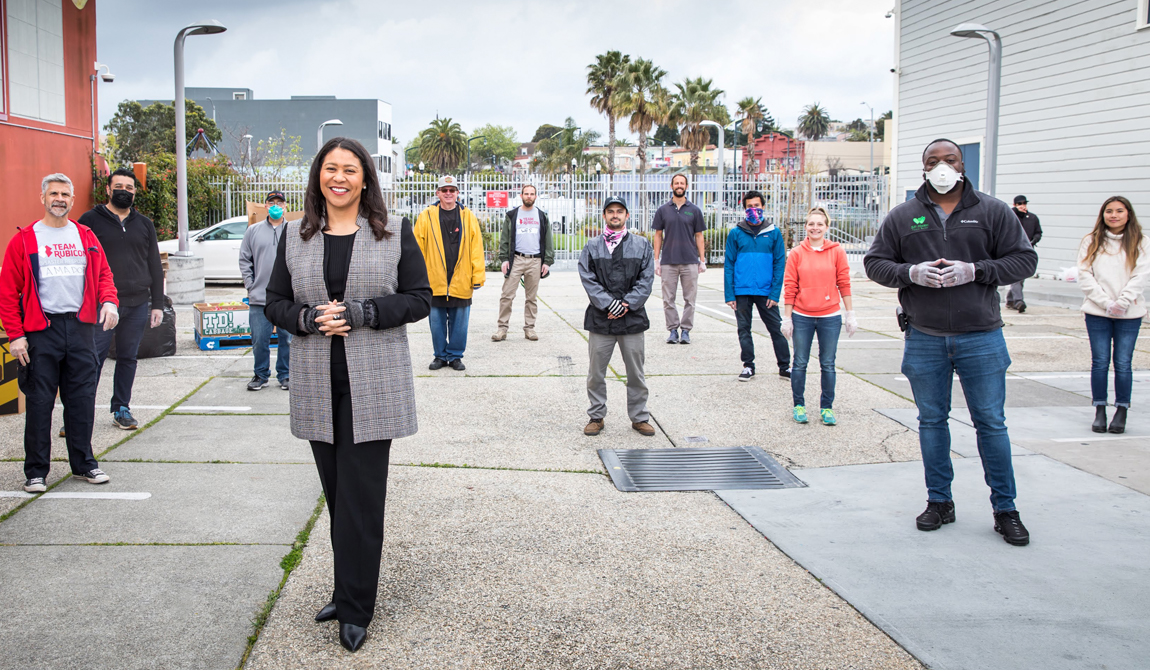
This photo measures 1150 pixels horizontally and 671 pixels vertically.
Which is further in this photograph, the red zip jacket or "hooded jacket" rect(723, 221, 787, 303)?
"hooded jacket" rect(723, 221, 787, 303)

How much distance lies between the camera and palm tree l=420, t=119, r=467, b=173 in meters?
86.6

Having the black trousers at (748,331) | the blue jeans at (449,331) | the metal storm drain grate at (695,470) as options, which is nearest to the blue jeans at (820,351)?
the metal storm drain grate at (695,470)

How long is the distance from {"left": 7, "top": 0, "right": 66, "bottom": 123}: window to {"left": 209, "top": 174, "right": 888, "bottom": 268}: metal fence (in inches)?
427

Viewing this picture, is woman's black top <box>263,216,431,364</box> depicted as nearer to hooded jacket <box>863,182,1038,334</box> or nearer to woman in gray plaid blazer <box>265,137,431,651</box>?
woman in gray plaid blazer <box>265,137,431,651</box>

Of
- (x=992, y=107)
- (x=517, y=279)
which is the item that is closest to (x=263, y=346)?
(x=517, y=279)

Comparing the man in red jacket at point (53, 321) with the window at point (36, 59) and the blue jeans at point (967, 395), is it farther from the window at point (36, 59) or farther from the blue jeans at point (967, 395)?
the window at point (36, 59)

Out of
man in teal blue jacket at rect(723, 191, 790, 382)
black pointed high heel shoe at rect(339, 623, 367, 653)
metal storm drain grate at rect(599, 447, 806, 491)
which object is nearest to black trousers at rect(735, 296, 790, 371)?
man in teal blue jacket at rect(723, 191, 790, 382)

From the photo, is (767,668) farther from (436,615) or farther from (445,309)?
(445,309)

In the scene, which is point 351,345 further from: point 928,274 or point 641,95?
point 641,95

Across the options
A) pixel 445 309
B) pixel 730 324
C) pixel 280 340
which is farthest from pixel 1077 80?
pixel 280 340

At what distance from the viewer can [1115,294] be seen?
647 centimetres

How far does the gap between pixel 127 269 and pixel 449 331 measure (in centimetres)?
349

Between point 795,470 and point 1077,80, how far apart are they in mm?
14361

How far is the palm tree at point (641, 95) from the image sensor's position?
45812 millimetres
